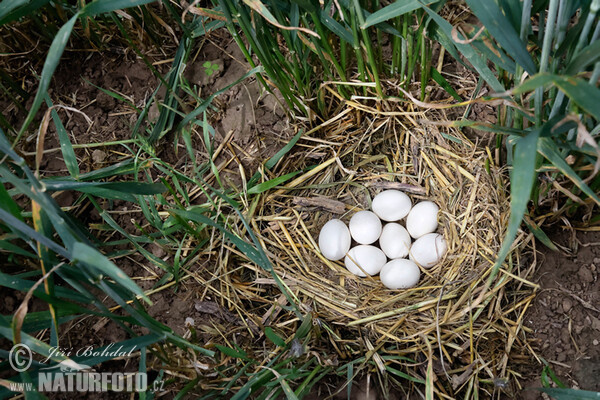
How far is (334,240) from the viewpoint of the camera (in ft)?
5.56

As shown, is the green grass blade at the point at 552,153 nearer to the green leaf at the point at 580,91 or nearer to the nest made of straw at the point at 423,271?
the green leaf at the point at 580,91

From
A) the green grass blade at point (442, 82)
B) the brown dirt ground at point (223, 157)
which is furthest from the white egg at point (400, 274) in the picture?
the green grass blade at point (442, 82)

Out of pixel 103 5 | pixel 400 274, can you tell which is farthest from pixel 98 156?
pixel 400 274

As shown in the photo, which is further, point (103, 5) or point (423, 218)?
point (423, 218)

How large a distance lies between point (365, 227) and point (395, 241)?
11cm

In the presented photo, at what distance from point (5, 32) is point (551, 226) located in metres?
2.02

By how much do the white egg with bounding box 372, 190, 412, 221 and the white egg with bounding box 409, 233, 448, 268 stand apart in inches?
4.7

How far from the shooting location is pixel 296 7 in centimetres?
138

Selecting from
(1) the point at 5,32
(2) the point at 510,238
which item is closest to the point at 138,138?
(1) the point at 5,32

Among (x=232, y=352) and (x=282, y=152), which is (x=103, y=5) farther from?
(x=232, y=352)

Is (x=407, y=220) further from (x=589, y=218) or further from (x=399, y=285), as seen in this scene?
(x=589, y=218)

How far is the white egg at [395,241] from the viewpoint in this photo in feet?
5.69

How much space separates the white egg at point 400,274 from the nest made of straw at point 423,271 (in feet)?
0.10

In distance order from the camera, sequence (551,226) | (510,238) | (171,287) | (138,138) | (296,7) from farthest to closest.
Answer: (138,138)
(171,287)
(551,226)
(296,7)
(510,238)
